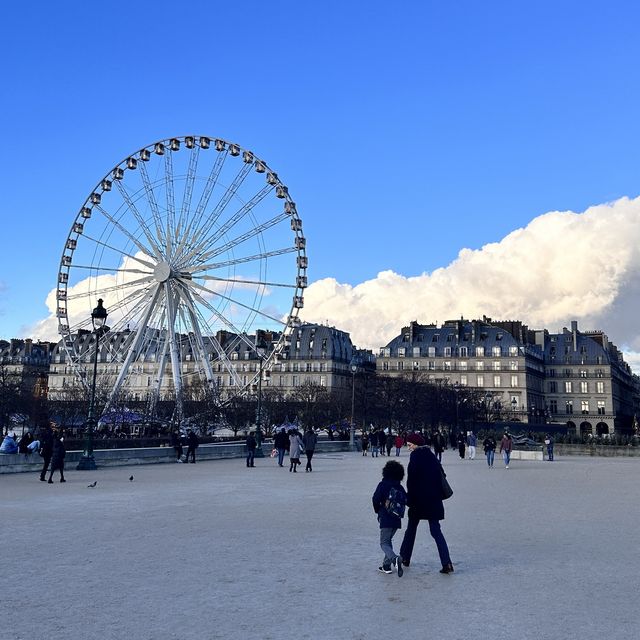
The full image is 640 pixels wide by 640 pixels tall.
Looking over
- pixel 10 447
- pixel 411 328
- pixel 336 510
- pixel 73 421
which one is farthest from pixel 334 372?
pixel 336 510

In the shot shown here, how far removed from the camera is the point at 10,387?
56.3m

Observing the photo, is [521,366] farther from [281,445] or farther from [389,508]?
[389,508]

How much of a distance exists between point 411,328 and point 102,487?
281 ft

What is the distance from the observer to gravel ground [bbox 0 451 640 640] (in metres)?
6.20

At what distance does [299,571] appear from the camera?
8289 millimetres

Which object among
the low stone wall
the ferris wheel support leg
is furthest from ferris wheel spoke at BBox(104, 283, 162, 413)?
the low stone wall

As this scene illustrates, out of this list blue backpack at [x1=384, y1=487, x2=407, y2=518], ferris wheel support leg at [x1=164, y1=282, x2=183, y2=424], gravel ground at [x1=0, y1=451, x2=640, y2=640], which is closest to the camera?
gravel ground at [x1=0, y1=451, x2=640, y2=640]

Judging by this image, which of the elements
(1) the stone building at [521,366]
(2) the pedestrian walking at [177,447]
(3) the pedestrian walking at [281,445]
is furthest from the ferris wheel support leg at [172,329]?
(1) the stone building at [521,366]

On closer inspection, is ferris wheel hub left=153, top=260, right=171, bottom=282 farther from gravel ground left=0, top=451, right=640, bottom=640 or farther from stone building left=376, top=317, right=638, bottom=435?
stone building left=376, top=317, right=638, bottom=435

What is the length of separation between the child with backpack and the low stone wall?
1759 cm

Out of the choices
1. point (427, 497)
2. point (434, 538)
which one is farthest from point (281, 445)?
point (427, 497)

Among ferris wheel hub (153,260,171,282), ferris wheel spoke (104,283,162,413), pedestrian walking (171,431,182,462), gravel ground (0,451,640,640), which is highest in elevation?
ferris wheel hub (153,260,171,282)

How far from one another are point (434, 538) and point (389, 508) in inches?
30.7

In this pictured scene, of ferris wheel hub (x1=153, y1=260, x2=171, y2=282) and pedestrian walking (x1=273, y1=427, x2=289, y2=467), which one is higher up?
ferris wheel hub (x1=153, y1=260, x2=171, y2=282)
